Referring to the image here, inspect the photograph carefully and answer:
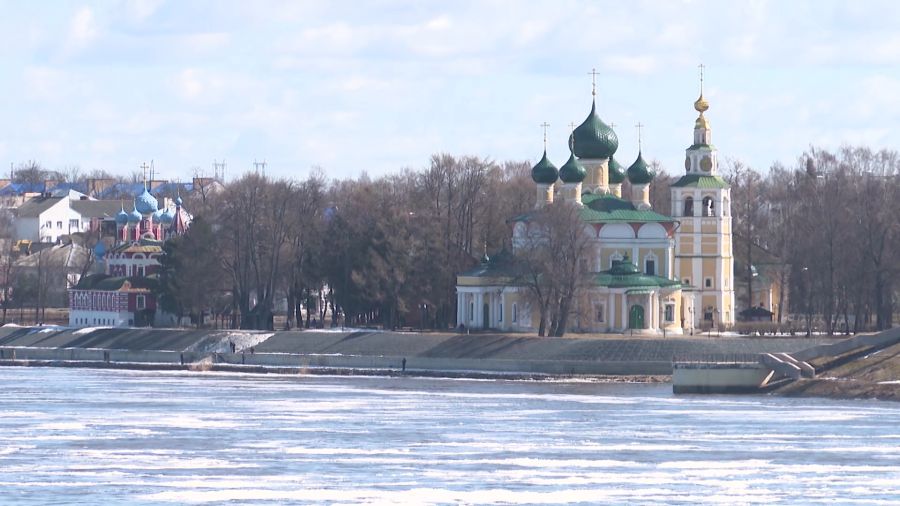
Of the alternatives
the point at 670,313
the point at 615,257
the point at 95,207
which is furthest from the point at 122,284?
the point at 95,207

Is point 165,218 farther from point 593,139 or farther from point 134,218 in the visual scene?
point 593,139

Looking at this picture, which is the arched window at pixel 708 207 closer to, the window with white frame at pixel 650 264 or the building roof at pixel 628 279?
the window with white frame at pixel 650 264

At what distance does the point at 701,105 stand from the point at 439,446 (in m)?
38.8

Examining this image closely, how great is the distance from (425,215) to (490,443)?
37921mm

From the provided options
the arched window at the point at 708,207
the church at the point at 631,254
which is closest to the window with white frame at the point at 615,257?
the church at the point at 631,254

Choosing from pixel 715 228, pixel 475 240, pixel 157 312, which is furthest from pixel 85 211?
pixel 715 228

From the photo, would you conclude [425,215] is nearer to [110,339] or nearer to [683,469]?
[110,339]

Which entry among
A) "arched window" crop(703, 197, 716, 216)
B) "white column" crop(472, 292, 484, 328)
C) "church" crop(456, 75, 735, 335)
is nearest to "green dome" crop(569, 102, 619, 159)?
"church" crop(456, 75, 735, 335)

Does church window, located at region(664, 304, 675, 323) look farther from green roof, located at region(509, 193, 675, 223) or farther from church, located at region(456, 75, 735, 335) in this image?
green roof, located at region(509, 193, 675, 223)

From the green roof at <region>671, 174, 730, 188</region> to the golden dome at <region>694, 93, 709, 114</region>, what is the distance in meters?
2.35

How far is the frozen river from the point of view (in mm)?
40625

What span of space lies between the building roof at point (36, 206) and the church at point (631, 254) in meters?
57.8

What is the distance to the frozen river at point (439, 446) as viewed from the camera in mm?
40625

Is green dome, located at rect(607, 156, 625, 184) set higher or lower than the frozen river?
higher
